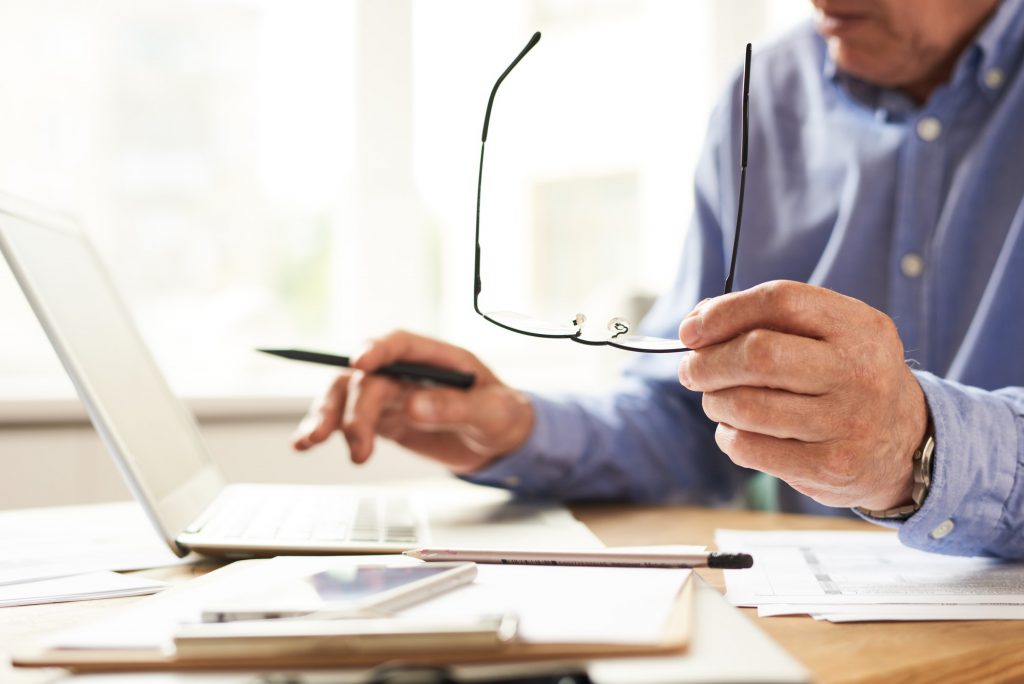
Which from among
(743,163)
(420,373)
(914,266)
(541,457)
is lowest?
(541,457)

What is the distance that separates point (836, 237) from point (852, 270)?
0.04 m

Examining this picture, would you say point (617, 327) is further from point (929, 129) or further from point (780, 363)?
point (929, 129)

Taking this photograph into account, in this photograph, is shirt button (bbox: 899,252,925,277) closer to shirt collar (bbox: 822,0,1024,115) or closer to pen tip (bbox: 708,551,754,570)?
shirt collar (bbox: 822,0,1024,115)

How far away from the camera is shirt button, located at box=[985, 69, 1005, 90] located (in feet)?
3.28

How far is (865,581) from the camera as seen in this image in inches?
24.1

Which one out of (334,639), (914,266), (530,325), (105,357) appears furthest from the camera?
(914,266)

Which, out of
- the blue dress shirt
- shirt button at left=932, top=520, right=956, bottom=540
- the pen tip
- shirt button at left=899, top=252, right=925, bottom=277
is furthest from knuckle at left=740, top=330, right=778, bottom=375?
shirt button at left=899, top=252, right=925, bottom=277

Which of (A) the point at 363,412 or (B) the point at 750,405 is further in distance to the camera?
(A) the point at 363,412

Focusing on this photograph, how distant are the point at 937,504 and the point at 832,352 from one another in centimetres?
16

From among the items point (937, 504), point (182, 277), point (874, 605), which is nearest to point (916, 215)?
point (937, 504)

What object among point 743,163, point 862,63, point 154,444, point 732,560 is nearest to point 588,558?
point 732,560

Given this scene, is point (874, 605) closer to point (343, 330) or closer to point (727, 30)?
point (343, 330)

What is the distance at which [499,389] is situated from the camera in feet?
3.22

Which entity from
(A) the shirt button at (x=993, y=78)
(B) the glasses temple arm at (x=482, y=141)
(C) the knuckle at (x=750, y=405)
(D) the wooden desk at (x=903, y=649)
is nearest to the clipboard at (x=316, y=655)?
(D) the wooden desk at (x=903, y=649)
